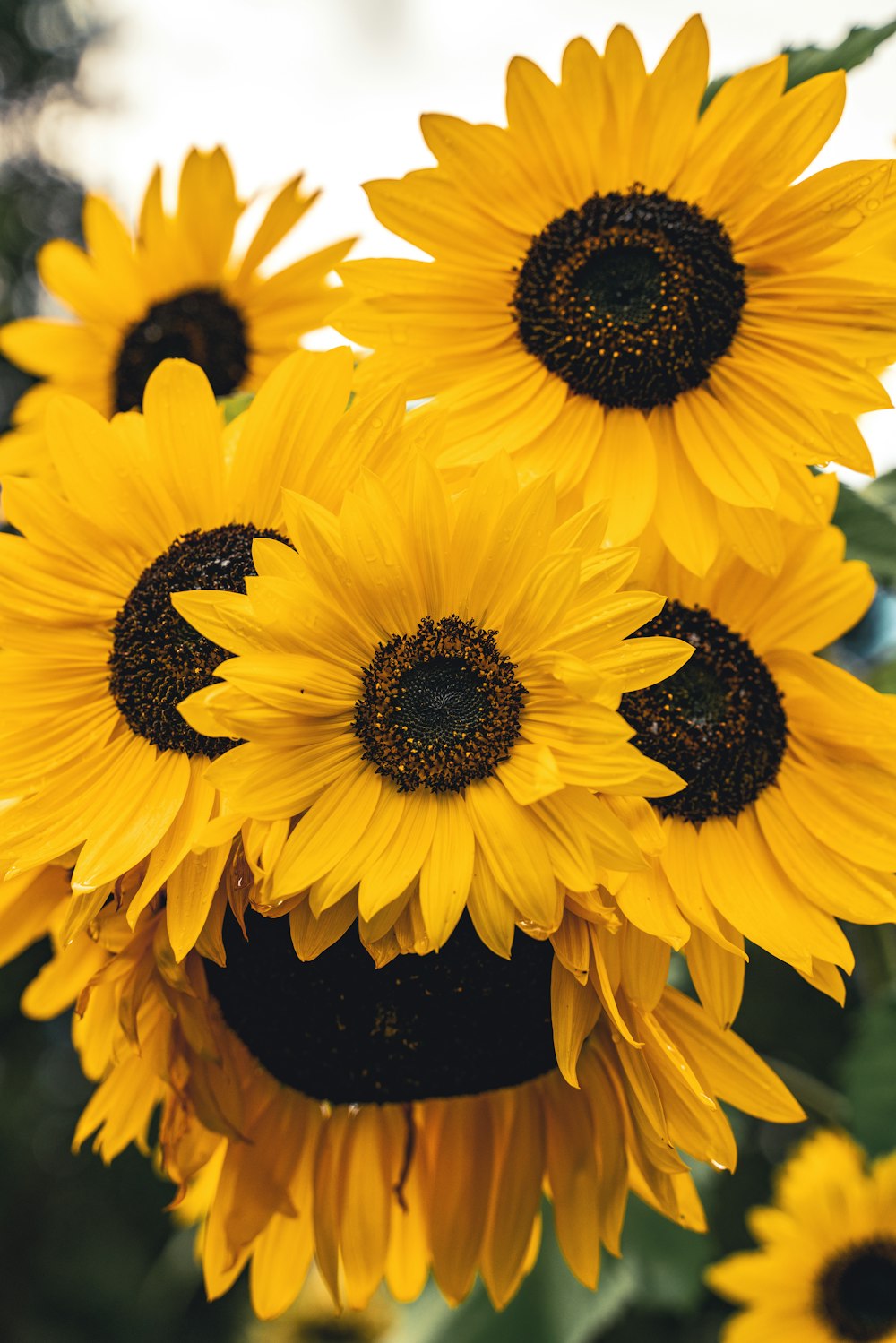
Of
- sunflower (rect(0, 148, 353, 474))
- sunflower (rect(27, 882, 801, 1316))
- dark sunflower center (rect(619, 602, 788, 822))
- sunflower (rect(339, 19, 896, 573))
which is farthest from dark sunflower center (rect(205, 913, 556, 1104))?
sunflower (rect(0, 148, 353, 474))

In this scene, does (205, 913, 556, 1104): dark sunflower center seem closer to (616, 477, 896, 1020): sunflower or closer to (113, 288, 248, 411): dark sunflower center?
(616, 477, 896, 1020): sunflower

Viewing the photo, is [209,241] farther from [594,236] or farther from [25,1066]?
[25,1066]

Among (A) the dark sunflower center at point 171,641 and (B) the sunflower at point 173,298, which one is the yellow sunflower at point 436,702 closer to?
(A) the dark sunflower center at point 171,641

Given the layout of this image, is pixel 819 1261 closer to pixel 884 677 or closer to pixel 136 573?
pixel 884 677

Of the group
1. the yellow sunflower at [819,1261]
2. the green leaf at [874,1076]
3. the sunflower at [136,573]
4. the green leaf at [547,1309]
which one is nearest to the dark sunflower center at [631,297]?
the sunflower at [136,573]

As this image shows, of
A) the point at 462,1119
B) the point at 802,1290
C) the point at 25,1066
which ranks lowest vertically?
the point at 25,1066

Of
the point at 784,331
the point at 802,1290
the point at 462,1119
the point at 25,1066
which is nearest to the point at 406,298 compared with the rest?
the point at 784,331

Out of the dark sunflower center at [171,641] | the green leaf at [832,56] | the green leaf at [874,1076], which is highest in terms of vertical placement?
the green leaf at [832,56]
